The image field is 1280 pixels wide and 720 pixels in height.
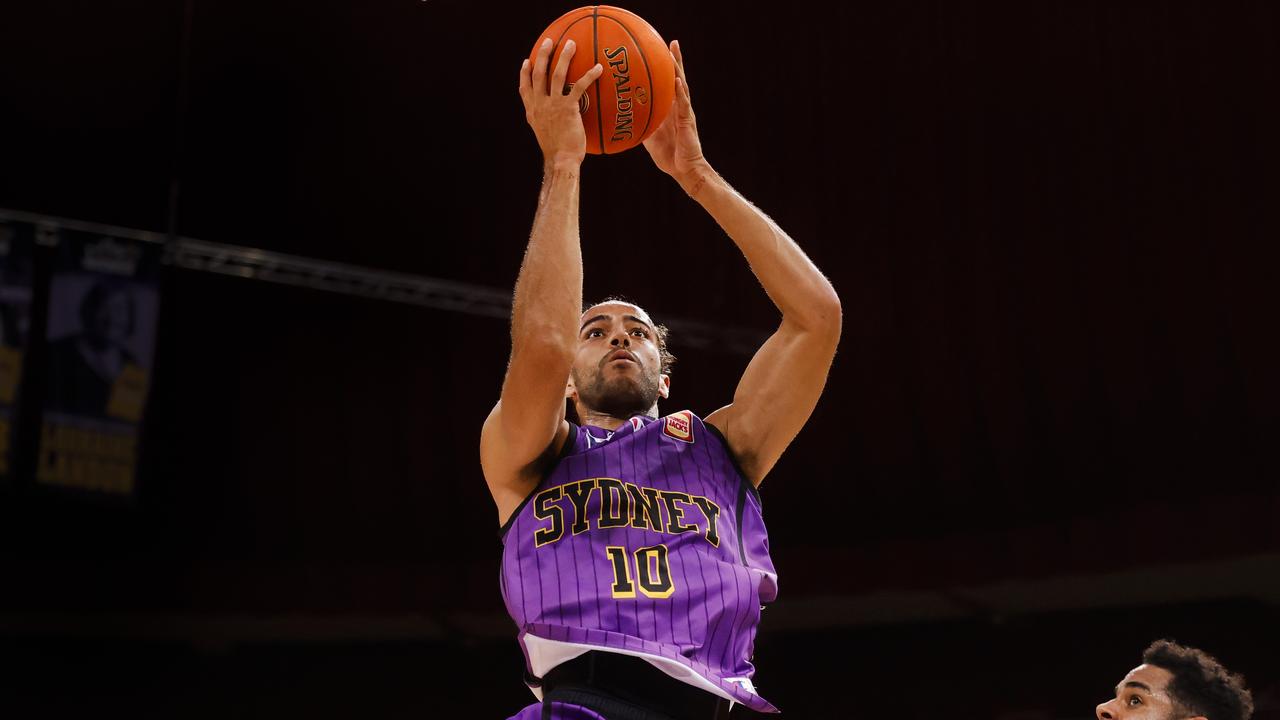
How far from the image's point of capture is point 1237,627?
9078 millimetres

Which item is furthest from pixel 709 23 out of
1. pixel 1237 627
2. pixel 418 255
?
pixel 1237 627

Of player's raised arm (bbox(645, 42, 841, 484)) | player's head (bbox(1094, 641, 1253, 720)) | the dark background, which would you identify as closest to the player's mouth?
player's raised arm (bbox(645, 42, 841, 484))

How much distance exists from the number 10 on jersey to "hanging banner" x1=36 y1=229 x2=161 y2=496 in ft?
22.3

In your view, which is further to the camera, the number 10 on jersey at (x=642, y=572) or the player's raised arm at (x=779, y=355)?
the player's raised arm at (x=779, y=355)

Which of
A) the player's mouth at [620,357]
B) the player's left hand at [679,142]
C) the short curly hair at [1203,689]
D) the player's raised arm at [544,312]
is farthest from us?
the short curly hair at [1203,689]

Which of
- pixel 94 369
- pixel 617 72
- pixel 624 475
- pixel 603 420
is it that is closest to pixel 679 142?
pixel 617 72

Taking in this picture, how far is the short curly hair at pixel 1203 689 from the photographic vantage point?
4.16 metres

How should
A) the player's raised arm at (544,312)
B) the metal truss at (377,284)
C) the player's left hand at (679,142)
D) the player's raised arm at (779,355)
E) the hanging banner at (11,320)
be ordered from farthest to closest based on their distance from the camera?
the metal truss at (377,284) < the hanging banner at (11,320) < the player's left hand at (679,142) < the player's raised arm at (779,355) < the player's raised arm at (544,312)

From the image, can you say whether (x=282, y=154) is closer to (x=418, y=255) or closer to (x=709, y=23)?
(x=418, y=255)

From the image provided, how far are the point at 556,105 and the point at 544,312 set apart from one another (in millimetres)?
518

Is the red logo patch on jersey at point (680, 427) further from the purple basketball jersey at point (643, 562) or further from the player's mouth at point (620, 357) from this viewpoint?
the player's mouth at point (620, 357)

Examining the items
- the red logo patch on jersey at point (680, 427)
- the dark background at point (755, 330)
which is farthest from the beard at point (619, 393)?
the dark background at point (755, 330)

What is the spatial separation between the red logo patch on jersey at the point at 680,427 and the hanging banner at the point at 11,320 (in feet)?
22.7

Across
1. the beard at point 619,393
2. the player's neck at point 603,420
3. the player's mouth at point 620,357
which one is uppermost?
the player's mouth at point 620,357
